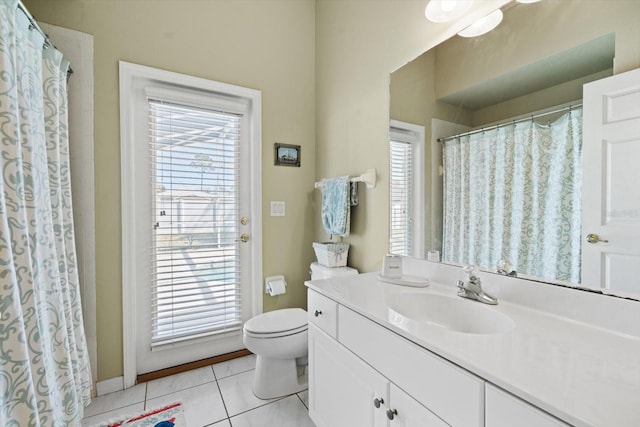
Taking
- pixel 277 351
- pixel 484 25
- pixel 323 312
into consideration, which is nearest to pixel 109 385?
pixel 277 351

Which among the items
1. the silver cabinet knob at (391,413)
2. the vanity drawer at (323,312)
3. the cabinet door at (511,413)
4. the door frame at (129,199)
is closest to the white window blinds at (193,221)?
the door frame at (129,199)

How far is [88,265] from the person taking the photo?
5.33 ft

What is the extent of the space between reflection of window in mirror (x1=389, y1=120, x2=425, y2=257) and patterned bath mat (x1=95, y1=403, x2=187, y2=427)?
151cm

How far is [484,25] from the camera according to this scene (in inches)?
45.4

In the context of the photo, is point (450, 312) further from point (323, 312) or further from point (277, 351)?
point (277, 351)

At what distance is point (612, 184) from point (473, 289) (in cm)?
53

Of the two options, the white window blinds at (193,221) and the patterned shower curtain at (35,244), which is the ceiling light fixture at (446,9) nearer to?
the white window blinds at (193,221)

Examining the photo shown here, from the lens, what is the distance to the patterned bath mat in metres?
1.45

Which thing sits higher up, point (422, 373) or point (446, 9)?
point (446, 9)

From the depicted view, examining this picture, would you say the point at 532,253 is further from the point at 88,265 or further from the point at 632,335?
the point at 88,265

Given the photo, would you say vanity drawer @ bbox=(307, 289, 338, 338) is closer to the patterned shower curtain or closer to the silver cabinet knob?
the silver cabinet knob

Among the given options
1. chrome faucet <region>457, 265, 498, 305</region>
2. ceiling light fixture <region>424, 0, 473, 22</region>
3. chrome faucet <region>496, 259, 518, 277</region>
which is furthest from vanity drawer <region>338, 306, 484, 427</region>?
ceiling light fixture <region>424, 0, 473, 22</region>

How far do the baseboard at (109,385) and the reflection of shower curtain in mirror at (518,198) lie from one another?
6.86 feet

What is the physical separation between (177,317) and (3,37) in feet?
5.40
